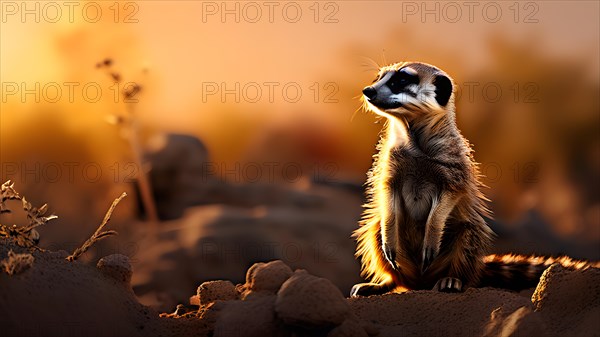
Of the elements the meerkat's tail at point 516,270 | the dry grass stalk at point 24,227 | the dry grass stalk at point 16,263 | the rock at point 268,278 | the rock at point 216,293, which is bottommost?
the meerkat's tail at point 516,270

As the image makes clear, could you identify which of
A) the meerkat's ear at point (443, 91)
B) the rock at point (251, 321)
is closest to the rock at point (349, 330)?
the rock at point (251, 321)

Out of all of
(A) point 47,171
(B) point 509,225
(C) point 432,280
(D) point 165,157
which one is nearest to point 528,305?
(C) point 432,280

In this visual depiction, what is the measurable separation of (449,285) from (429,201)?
443 millimetres

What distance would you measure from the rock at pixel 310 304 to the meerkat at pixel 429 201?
1177mm

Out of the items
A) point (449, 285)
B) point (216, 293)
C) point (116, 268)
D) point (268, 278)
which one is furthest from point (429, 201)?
point (116, 268)

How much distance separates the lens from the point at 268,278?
3773mm

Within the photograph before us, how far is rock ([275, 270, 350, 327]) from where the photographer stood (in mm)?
3303

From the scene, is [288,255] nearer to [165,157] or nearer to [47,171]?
[165,157]

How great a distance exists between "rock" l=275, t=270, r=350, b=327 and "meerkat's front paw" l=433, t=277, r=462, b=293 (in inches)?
43.7

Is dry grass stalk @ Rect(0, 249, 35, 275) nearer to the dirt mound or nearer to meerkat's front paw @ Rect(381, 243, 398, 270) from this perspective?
the dirt mound

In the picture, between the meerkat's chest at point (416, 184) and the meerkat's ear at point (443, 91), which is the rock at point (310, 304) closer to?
the meerkat's chest at point (416, 184)

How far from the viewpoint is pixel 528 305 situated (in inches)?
138

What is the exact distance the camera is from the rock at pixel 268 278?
12.3 feet

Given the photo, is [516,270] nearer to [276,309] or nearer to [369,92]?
[369,92]
